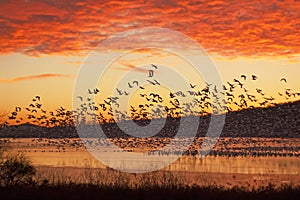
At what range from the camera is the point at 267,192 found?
19.0 meters

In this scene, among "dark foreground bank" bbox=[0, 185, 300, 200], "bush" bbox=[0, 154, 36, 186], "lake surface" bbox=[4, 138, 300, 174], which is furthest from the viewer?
"lake surface" bbox=[4, 138, 300, 174]

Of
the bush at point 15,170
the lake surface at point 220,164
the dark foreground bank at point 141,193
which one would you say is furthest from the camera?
the lake surface at point 220,164

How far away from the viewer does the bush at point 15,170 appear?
22984mm

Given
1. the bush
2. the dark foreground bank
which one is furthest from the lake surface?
the dark foreground bank

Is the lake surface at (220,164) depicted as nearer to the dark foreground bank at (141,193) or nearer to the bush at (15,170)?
the bush at (15,170)

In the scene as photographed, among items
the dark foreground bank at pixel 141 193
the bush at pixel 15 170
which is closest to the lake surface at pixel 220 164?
the bush at pixel 15 170

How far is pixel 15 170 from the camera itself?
23516mm

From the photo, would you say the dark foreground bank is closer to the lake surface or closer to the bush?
the bush

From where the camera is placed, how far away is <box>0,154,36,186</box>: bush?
2298 centimetres

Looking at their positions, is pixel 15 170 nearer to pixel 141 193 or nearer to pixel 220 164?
pixel 141 193

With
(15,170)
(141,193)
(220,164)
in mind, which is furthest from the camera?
(220,164)

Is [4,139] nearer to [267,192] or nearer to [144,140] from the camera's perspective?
[267,192]

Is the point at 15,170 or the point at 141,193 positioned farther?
the point at 15,170

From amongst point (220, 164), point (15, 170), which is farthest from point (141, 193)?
point (220, 164)
